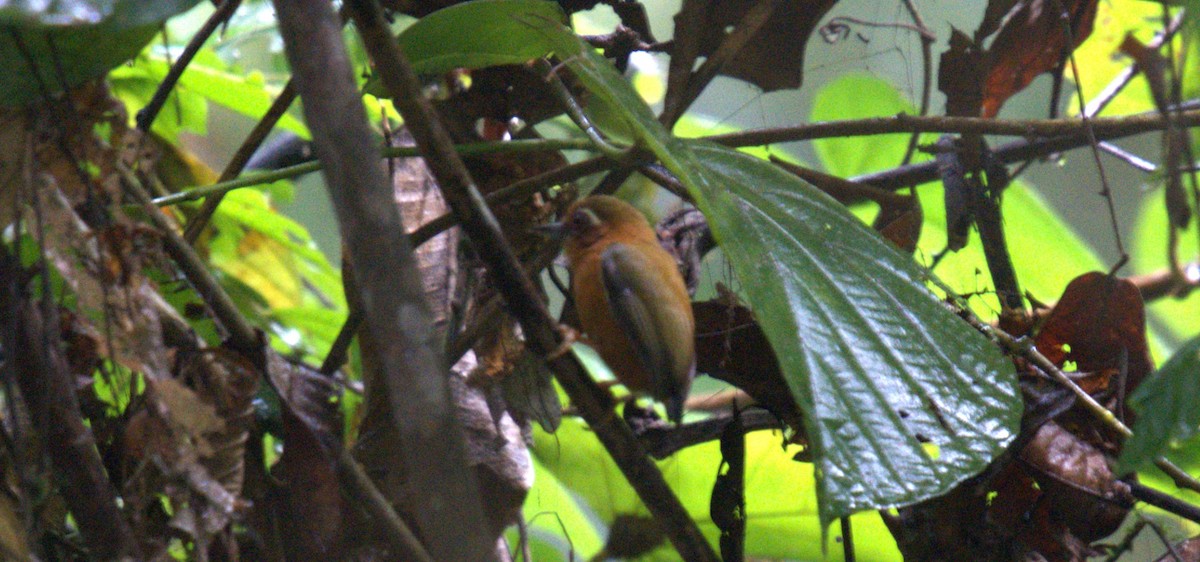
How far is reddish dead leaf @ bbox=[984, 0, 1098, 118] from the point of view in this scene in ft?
6.45

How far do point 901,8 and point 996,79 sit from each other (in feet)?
0.80

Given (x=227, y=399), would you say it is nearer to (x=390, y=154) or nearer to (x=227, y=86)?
(x=390, y=154)

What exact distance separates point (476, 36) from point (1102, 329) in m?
1.09

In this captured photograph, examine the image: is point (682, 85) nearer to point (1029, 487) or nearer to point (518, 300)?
point (518, 300)

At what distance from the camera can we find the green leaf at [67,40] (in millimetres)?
1141

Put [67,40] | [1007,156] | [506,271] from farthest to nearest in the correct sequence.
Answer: [1007,156], [67,40], [506,271]

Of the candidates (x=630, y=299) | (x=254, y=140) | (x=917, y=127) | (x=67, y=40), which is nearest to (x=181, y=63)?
(x=254, y=140)

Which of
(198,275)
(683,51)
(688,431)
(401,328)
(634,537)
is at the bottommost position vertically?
(634,537)

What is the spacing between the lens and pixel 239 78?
227cm

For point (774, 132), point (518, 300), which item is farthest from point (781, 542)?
point (518, 300)

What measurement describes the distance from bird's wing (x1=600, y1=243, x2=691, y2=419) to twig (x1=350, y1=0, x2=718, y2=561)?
0.12m

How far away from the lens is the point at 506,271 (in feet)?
3.62

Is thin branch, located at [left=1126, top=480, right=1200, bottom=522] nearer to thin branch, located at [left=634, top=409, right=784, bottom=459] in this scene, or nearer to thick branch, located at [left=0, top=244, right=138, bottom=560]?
thin branch, located at [left=634, top=409, right=784, bottom=459]

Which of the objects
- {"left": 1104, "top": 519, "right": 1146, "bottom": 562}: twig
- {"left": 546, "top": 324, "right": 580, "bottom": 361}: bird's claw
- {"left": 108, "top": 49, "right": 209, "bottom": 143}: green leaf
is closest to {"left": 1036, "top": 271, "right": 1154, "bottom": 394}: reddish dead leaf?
{"left": 1104, "top": 519, "right": 1146, "bottom": 562}: twig
